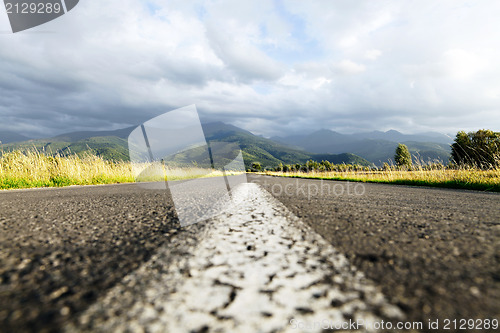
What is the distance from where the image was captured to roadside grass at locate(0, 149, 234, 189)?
7762mm

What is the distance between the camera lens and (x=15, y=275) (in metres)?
1.20

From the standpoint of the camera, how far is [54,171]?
8.85 m

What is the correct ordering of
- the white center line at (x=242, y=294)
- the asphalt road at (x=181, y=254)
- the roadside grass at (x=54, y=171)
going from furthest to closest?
the roadside grass at (x=54, y=171) < the asphalt road at (x=181, y=254) < the white center line at (x=242, y=294)

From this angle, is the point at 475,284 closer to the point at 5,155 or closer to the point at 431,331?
the point at 431,331

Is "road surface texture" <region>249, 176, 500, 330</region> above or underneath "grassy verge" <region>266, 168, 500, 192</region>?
above

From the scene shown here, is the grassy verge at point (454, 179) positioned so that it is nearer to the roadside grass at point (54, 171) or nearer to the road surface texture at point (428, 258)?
the road surface texture at point (428, 258)

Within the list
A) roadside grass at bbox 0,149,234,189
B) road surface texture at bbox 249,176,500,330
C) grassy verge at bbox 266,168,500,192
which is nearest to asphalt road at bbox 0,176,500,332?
road surface texture at bbox 249,176,500,330

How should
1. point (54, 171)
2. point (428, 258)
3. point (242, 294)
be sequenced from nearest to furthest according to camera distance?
point (242, 294) < point (428, 258) < point (54, 171)

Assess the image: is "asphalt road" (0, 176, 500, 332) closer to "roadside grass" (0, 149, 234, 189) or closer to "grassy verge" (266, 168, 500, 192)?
"roadside grass" (0, 149, 234, 189)

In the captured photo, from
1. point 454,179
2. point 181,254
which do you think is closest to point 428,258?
point 181,254

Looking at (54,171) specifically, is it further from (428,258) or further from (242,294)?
(428,258)

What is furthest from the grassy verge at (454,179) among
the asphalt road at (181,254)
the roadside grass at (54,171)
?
the roadside grass at (54,171)

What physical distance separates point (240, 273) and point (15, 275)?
1.11m

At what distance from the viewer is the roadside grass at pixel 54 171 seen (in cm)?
776
